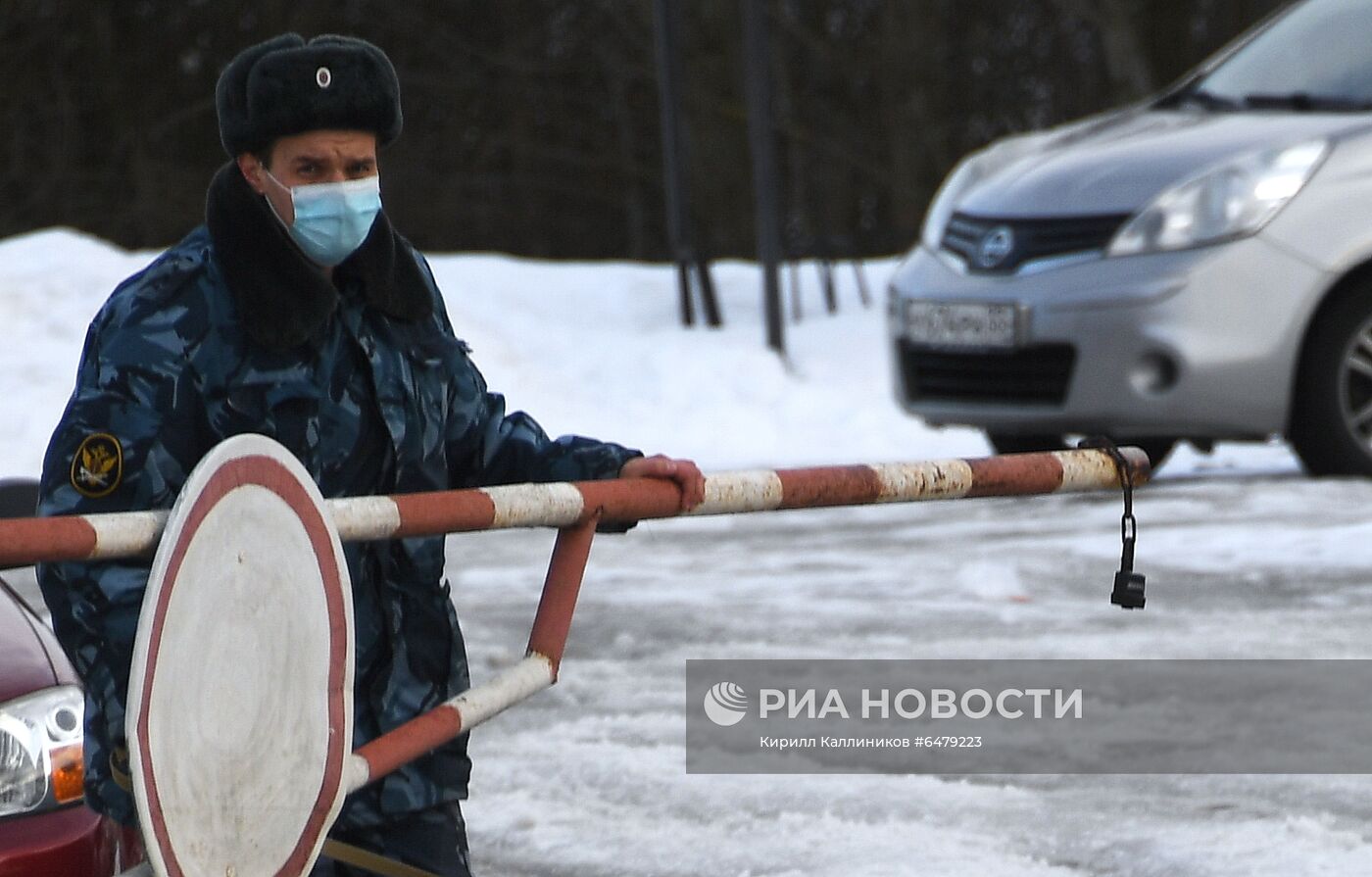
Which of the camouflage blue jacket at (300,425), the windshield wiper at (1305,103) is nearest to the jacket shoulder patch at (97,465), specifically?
the camouflage blue jacket at (300,425)

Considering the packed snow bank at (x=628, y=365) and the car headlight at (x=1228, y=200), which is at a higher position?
the car headlight at (x=1228, y=200)

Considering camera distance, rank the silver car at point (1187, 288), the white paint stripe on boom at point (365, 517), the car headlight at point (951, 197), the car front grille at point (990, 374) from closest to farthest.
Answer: the white paint stripe on boom at point (365, 517) → the silver car at point (1187, 288) → the car front grille at point (990, 374) → the car headlight at point (951, 197)

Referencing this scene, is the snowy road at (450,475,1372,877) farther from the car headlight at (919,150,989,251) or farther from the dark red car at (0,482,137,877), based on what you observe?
the dark red car at (0,482,137,877)

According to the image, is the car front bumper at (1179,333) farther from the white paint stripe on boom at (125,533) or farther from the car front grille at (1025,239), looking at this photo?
the white paint stripe on boom at (125,533)

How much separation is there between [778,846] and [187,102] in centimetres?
2307

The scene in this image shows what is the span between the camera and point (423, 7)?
94.3ft

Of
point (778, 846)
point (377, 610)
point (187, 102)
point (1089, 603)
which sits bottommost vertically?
point (187, 102)

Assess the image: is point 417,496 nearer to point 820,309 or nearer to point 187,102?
point 820,309

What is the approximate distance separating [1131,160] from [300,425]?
638 cm

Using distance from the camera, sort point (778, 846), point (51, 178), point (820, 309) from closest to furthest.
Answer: point (778, 846) → point (820, 309) → point (51, 178)

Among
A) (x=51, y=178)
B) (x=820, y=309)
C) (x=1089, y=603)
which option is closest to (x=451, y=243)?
(x=51, y=178)

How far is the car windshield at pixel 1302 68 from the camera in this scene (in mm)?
9031

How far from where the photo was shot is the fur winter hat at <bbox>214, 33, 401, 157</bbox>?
2889 millimetres

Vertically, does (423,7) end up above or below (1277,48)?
below
